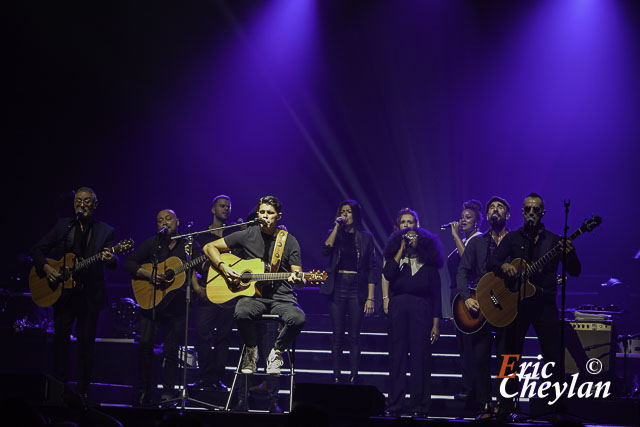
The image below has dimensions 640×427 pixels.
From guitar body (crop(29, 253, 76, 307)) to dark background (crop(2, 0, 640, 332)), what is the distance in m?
4.64

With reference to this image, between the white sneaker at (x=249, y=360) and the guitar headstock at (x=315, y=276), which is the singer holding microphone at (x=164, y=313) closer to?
the white sneaker at (x=249, y=360)

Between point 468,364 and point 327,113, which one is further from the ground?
point 327,113

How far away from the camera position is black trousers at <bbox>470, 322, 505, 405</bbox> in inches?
296

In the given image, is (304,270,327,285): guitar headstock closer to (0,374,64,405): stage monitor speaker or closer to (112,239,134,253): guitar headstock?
(112,239,134,253): guitar headstock

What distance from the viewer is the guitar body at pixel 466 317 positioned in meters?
7.71

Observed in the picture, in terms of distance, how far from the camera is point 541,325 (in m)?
7.30

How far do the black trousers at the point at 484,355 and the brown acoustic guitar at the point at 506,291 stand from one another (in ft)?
0.82

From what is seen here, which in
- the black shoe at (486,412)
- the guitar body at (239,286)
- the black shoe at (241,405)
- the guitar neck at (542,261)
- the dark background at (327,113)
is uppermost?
the dark background at (327,113)

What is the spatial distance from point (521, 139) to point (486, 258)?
21.9 ft

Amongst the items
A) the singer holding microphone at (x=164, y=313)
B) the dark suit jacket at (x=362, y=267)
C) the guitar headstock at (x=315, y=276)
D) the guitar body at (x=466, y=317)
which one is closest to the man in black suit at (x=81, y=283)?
the singer holding microphone at (x=164, y=313)

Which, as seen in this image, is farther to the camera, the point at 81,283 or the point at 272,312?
the point at 81,283

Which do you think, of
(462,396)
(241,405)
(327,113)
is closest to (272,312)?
(241,405)

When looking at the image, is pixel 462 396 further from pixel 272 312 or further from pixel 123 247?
pixel 123 247

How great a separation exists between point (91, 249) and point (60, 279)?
50 centimetres
